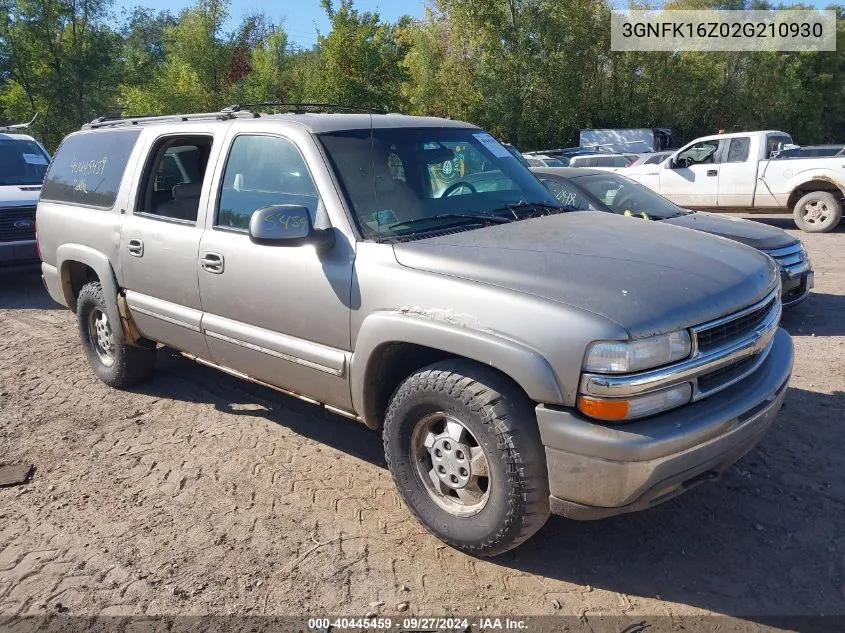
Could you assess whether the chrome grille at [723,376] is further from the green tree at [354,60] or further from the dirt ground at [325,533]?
the green tree at [354,60]

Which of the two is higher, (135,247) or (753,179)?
(135,247)

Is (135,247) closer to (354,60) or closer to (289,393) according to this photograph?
(289,393)

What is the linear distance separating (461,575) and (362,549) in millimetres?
508

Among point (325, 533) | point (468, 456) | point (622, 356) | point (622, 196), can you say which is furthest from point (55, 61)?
point (622, 356)

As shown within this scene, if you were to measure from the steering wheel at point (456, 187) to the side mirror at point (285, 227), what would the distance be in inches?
31.9

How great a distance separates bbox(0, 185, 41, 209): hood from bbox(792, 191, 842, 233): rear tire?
11.9 m

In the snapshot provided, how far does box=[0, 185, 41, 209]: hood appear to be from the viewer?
918 cm

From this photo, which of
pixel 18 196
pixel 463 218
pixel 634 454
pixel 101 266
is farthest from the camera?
pixel 18 196

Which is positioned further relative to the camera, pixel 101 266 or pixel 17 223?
pixel 17 223

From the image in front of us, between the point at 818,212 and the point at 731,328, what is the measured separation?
10857 millimetres

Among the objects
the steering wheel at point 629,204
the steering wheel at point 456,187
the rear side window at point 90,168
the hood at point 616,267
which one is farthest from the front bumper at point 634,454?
the steering wheel at point 629,204

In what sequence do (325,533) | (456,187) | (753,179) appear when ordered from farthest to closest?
(753,179)
(456,187)
(325,533)

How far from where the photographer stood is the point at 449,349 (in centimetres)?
301

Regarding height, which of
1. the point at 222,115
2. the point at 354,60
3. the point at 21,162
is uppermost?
the point at 354,60
